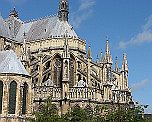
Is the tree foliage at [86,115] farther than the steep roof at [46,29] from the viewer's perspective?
A: No

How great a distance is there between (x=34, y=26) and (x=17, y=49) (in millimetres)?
4970

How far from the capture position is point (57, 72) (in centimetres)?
3809

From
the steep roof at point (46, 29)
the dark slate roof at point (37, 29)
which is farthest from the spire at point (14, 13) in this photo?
the steep roof at point (46, 29)

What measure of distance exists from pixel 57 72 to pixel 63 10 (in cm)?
970

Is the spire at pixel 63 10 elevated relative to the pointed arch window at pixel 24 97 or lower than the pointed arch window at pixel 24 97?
elevated

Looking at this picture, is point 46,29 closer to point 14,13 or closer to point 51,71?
point 51,71

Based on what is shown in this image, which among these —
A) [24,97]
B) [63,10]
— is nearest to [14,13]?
[63,10]

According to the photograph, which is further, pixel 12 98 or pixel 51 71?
pixel 51 71

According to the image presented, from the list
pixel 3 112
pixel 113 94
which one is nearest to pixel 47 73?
pixel 113 94

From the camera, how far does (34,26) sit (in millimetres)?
45500

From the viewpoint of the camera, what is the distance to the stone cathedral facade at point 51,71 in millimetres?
29938

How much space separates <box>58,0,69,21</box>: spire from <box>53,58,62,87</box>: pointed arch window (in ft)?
22.7

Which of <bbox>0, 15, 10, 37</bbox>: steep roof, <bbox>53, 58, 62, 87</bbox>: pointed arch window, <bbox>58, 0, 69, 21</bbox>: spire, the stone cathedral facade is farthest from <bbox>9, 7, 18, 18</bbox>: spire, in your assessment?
<bbox>53, 58, 62, 87</bbox>: pointed arch window

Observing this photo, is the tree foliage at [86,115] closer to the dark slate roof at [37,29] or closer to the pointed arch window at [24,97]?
the pointed arch window at [24,97]
